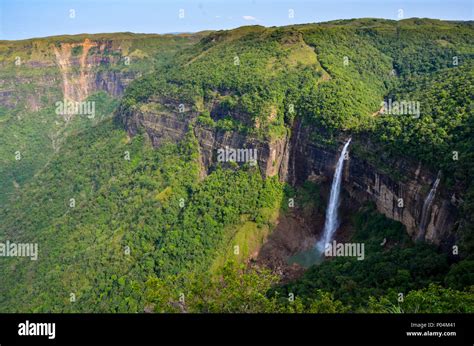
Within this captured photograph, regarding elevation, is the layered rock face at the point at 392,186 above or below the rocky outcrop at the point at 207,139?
below

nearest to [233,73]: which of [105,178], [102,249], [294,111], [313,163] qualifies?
[294,111]

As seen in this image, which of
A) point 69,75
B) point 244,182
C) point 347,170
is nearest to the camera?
point 347,170

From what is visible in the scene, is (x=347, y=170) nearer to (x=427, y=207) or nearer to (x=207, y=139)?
(x=427, y=207)

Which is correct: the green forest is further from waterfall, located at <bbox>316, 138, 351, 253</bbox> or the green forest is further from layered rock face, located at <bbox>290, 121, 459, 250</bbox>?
waterfall, located at <bbox>316, 138, 351, 253</bbox>

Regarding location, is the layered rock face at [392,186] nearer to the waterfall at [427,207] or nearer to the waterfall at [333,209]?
the waterfall at [427,207]

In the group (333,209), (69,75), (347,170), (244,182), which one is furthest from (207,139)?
(69,75)

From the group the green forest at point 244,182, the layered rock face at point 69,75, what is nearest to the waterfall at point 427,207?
the green forest at point 244,182
